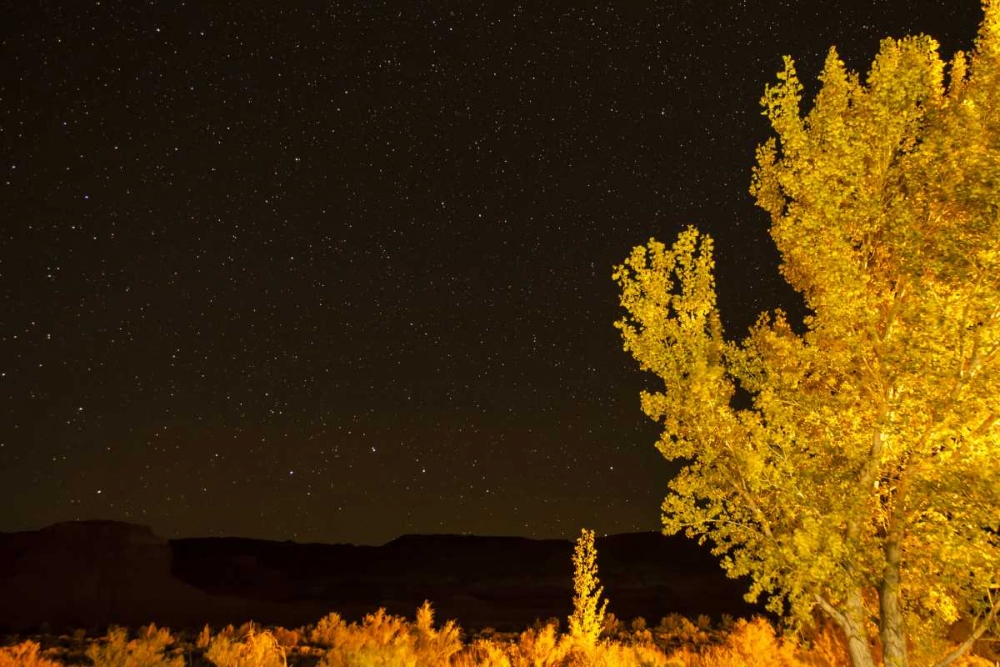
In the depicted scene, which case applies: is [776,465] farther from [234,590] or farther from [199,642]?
[234,590]

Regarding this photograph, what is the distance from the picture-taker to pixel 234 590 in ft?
197

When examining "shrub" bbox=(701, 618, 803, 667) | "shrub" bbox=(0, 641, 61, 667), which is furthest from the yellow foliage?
"shrub" bbox=(0, 641, 61, 667)

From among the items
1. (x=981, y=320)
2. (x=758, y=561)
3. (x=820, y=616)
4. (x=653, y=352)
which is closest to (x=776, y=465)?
(x=758, y=561)

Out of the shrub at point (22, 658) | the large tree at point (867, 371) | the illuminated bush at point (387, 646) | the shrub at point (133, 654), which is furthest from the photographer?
the shrub at point (133, 654)

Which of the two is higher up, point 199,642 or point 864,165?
point 864,165

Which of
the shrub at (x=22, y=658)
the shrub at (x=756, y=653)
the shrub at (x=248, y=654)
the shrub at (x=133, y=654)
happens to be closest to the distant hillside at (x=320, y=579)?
the shrub at (x=756, y=653)

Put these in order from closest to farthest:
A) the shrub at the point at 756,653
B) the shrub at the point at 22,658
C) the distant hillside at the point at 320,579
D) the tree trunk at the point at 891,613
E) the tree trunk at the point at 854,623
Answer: the tree trunk at the point at 891,613
the tree trunk at the point at 854,623
the shrub at the point at 22,658
the shrub at the point at 756,653
the distant hillside at the point at 320,579

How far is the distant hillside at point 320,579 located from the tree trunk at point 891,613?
21652 mm

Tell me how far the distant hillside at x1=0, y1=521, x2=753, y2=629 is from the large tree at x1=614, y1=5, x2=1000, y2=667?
2184 cm

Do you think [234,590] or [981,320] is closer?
[981,320]

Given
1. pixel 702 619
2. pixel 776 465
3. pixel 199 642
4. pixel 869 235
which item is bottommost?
pixel 702 619

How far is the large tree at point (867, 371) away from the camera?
784 cm

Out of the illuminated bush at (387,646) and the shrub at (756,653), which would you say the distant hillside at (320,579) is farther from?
the shrub at (756,653)

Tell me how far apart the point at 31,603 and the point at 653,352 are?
39.1 meters
